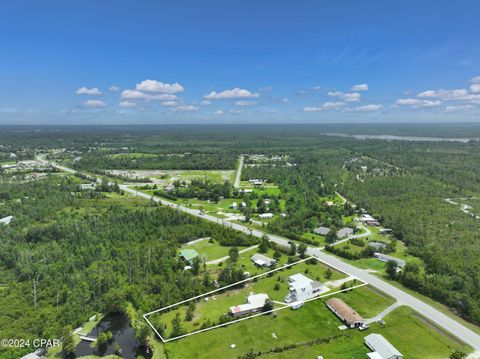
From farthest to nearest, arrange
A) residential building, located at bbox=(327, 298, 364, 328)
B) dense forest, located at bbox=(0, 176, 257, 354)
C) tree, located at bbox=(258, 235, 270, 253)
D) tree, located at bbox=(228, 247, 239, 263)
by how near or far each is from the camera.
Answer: tree, located at bbox=(258, 235, 270, 253), tree, located at bbox=(228, 247, 239, 263), dense forest, located at bbox=(0, 176, 257, 354), residential building, located at bbox=(327, 298, 364, 328)

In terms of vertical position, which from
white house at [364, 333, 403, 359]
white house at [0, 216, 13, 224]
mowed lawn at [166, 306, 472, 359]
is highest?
white house at [0, 216, 13, 224]

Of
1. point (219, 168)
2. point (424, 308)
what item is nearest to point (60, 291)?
point (424, 308)

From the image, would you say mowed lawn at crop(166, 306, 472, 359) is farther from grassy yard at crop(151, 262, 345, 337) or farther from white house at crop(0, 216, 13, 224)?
white house at crop(0, 216, 13, 224)

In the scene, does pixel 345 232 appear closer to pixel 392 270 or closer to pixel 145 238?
pixel 392 270

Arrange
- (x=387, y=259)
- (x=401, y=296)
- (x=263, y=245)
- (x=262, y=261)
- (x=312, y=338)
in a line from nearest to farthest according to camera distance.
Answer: (x=312, y=338) < (x=401, y=296) < (x=262, y=261) < (x=387, y=259) < (x=263, y=245)

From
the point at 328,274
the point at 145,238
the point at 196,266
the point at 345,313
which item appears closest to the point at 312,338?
the point at 345,313

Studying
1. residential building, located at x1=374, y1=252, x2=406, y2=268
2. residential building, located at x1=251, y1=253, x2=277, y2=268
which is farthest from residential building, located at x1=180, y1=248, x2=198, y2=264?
residential building, located at x1=374, y1=252, x2=406, y2=268

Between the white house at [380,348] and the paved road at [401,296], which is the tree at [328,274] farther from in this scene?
the white house at [380,348]
